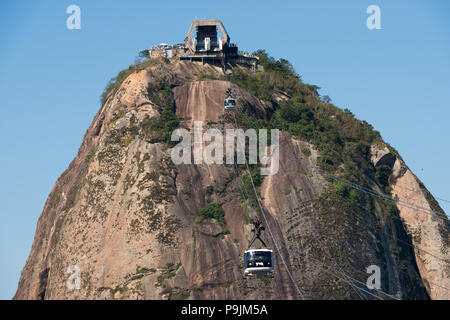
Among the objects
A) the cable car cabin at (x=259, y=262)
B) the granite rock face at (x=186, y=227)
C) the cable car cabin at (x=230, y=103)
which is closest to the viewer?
the cable car cabin at (x=259, y=262)

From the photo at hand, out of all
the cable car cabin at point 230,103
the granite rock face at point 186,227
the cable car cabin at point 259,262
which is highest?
the cable car cabin at point 230,103

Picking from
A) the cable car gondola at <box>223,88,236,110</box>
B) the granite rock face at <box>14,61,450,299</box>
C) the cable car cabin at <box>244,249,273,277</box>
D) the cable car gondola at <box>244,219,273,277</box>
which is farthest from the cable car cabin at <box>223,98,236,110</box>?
the cable car cabin at <box>244,249,273,277</box>

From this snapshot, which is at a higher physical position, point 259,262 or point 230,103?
point 230,103

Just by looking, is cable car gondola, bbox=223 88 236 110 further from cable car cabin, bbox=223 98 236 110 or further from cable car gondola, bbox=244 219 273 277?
cable car gondola, bbox=244 219 273 277

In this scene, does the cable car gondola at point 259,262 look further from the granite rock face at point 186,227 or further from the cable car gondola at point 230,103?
the cable car gondola at point 230,103

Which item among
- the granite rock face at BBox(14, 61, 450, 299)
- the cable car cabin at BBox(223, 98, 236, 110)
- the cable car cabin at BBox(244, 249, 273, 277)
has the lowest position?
the cable car cabin at BBox(244, 249, 273, 277)

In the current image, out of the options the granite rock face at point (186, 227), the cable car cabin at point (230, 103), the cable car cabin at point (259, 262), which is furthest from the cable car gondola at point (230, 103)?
the cable car cabin at point (259, 262)

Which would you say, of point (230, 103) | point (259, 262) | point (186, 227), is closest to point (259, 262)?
point (259, 262)

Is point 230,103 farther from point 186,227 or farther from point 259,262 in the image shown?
point 259,262

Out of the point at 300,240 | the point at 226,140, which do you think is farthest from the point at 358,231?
the point at 226,140

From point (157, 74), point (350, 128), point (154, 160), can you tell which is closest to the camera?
point (154, 160)

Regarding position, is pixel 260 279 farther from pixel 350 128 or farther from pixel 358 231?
pixel 350 128
